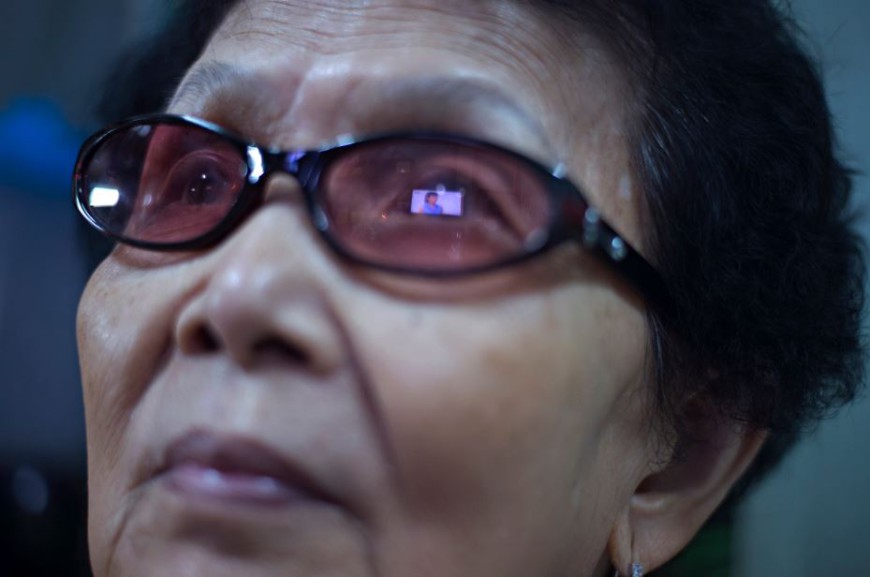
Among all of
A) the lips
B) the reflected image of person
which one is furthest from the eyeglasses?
the lips

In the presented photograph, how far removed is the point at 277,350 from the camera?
1.03 meters

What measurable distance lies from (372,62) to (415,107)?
0.29 ft

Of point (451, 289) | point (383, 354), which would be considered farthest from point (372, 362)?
point (451, 289)

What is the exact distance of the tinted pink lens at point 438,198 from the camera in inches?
43.3

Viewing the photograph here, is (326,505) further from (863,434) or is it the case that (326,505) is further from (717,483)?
(863,434)

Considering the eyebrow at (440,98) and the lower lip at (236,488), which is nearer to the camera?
the lower lip at (236,488)

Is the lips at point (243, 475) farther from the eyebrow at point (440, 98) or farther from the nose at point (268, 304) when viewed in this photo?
the eyebrow at point (440, 98)

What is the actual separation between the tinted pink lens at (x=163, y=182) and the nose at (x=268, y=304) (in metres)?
0.09

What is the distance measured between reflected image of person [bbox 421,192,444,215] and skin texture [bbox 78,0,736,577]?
9 centimetres

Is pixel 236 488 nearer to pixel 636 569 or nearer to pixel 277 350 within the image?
pixel 277 350

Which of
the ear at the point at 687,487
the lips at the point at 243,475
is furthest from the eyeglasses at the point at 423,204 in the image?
the ear at the point at 687,487

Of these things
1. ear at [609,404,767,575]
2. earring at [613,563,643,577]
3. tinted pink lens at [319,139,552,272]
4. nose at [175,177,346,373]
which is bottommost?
earring at [613,563,643,577]

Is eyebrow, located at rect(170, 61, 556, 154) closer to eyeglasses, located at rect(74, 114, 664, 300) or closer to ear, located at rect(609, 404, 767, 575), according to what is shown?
eyeglasses, located at rect(74, 114, 664, 300)

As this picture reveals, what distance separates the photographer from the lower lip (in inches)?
39.7
